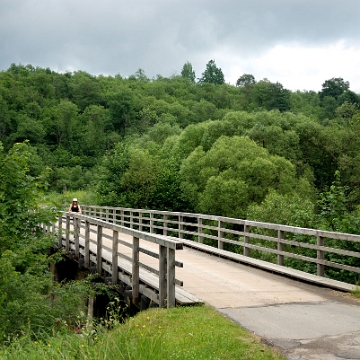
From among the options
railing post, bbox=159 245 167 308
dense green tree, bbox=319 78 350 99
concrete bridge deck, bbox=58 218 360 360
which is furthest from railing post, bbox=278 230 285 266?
dense green tree, bbox=319 78 350 99

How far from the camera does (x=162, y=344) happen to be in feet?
18.7

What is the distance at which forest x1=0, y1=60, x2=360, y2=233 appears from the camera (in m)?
35.9

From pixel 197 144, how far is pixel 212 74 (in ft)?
456

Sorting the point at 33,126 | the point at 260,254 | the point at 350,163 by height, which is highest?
the point at 33,126

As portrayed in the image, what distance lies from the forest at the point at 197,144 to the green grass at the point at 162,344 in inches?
226

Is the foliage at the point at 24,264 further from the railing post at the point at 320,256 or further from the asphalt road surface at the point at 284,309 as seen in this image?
the railing post at the point at 320,256

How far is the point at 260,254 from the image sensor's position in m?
16.2

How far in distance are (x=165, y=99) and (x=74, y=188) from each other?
35.4m

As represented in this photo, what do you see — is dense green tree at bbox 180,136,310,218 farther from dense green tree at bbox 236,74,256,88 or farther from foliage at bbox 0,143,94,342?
dense green tree at bbox 236,74,256,88

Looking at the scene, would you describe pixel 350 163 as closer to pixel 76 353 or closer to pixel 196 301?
pixel 196 301

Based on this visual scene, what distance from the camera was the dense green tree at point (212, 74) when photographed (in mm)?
183625

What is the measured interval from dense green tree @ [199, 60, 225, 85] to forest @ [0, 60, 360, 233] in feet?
152

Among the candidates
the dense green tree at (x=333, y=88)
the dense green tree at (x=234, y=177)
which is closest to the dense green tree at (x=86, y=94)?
the dense green tree at (x=333, y=88)

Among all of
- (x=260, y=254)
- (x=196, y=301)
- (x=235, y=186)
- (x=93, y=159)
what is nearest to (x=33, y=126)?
(x=93, y=159)
